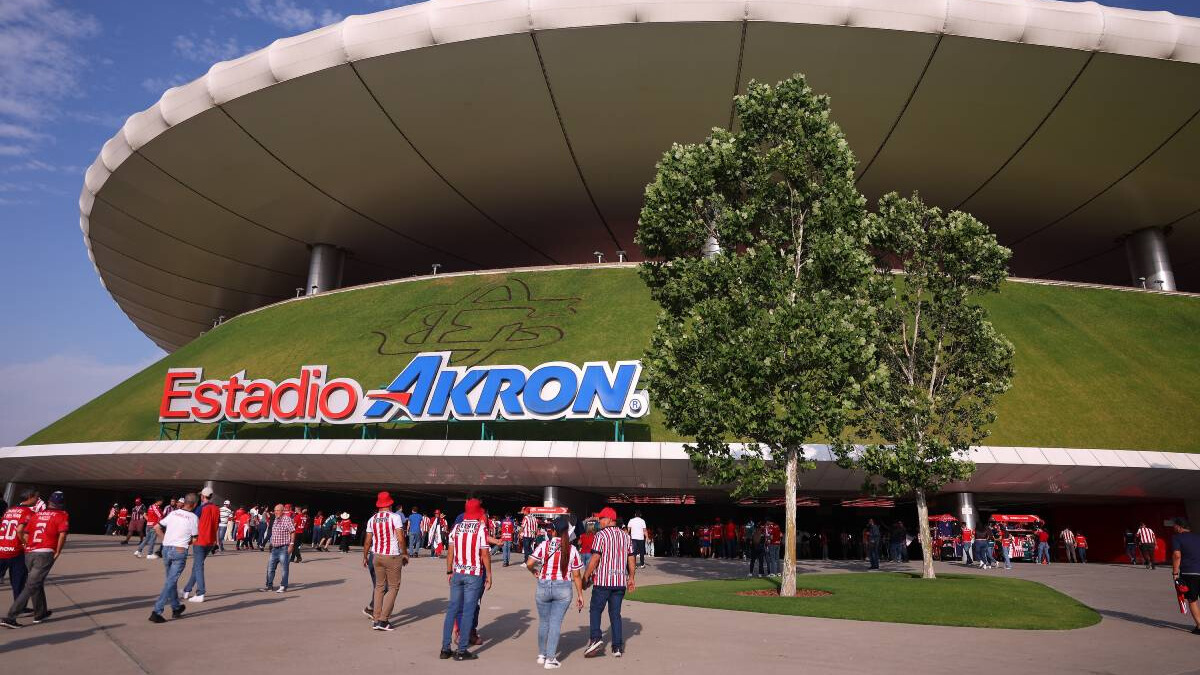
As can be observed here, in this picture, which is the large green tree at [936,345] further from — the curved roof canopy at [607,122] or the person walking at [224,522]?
the person walking at [224,522]

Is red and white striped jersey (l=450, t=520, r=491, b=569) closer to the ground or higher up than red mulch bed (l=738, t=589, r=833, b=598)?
higher up

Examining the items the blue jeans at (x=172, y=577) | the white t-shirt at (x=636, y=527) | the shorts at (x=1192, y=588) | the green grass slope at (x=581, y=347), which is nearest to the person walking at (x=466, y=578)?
the blue jeans at (x=172, y=577)

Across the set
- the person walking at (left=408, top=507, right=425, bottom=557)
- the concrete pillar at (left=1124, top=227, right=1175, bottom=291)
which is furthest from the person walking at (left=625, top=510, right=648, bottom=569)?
the concrete pillar at (left=1124, top=227, right=1175, bottom=291)

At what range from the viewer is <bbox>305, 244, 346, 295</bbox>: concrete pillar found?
1750 inches

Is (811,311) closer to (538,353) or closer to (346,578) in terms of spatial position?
(346,578)

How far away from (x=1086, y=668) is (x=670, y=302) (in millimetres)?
11042

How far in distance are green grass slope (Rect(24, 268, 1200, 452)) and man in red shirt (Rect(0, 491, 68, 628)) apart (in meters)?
18.9

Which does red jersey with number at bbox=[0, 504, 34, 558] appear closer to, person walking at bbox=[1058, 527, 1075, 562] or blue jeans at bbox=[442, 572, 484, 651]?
blue jeans at bbox=[442, 572, 484, 651]

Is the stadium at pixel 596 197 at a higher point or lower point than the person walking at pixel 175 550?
higher

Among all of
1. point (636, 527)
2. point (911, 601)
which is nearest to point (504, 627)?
point (911, 601)

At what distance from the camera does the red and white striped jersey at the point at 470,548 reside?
8.55 metres

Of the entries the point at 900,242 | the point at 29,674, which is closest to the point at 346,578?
the point at 29,674

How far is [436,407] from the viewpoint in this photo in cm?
2792

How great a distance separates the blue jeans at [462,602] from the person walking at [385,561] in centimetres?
185
